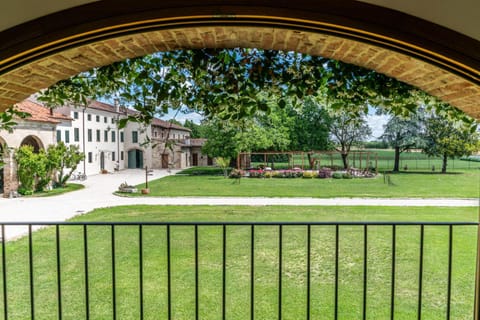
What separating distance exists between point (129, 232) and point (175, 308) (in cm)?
459

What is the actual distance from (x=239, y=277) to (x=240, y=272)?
0.68ft

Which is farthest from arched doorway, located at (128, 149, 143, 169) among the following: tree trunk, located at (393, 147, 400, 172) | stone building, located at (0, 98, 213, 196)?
tree trunk, located at (393, 147, 400, 172)

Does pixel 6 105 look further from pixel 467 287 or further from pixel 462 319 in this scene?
pixel 467 287

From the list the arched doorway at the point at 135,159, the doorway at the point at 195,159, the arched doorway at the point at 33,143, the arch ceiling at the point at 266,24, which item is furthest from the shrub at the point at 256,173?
the arched doorway at the point at 33,143

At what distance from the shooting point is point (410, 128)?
8.32ft

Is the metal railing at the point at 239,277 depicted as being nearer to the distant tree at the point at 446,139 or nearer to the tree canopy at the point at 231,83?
the distant tree at the point at 446,139

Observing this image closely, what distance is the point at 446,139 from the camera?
2564mm

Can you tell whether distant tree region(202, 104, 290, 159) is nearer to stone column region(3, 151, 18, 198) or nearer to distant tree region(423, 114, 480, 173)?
distant tree region(423, 114, 480, 173)

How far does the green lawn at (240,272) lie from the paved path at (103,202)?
0.61 metres

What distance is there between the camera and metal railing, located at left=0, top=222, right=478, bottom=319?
414cm

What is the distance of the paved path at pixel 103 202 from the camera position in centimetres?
745

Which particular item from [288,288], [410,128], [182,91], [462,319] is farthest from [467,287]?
[182,91]

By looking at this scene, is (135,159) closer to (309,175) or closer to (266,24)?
(309,175)

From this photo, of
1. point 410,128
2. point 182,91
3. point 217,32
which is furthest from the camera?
point 410,128
